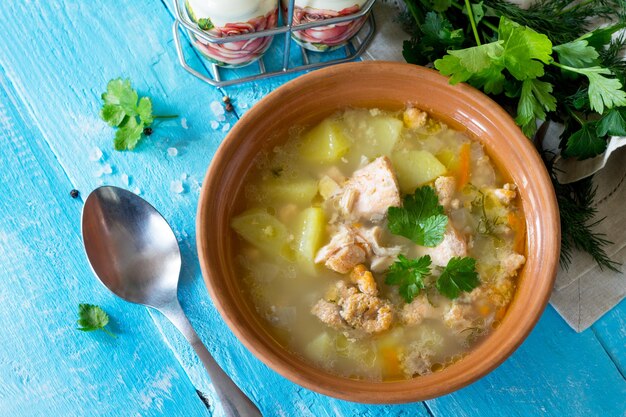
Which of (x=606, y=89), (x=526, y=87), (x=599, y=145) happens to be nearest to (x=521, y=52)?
(x=526, y=87)

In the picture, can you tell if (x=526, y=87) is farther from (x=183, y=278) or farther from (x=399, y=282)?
(x=183, y=278)

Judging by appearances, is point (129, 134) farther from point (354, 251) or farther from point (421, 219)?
point (421, 219)

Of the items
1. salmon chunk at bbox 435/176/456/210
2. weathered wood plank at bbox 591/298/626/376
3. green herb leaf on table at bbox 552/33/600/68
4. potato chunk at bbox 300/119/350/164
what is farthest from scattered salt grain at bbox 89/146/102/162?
weathered wood plank at bbox 591/298/626/376

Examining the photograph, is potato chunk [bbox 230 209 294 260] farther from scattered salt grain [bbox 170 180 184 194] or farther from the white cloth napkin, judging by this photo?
the white cloth napkin

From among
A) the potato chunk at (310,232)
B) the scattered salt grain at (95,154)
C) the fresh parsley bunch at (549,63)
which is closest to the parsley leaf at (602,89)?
the fresh parsley bunch at (549,63)

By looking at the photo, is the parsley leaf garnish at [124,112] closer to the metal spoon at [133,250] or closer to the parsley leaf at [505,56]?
the metal spoon at [133,250]

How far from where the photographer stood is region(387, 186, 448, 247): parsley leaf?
195 centimetres

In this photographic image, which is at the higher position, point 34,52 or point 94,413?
point 34,52

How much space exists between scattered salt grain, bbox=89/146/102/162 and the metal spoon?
16 centimetres

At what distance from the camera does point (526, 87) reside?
6.43 ft

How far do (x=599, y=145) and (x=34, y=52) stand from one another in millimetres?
1804

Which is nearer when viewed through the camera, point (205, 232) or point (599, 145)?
point (205, 232)

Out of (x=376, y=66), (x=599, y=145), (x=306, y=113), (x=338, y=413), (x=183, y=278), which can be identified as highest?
(x=376, y=66)

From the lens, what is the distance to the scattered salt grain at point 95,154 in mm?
2207
